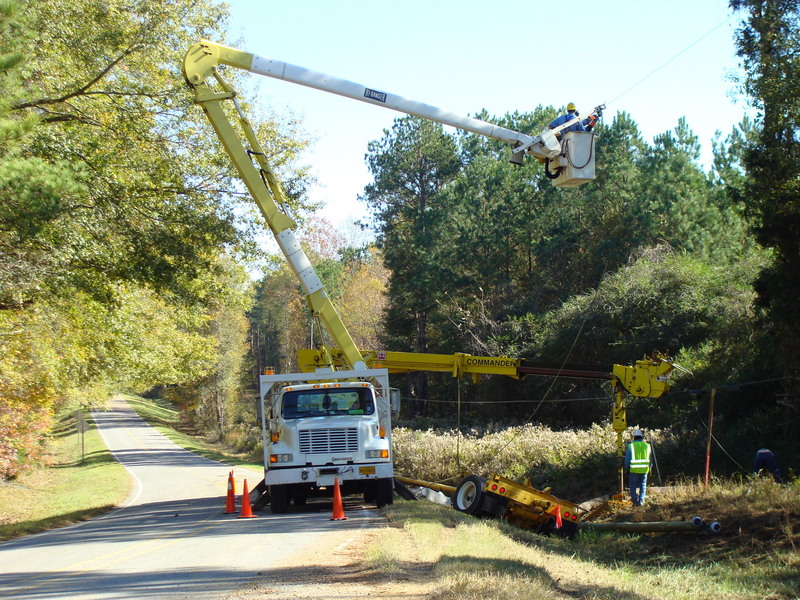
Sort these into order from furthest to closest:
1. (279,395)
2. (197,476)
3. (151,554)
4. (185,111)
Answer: (197,476)
(185,111)
(279,395)
(151,554)

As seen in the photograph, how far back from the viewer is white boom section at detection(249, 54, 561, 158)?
582 inches

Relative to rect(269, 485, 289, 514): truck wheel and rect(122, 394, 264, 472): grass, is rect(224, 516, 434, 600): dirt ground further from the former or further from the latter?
rect(122, 394, 264, 472): grass

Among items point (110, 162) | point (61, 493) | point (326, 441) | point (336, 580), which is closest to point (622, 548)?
point (326, 441)

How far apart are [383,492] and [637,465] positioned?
5.88 meters

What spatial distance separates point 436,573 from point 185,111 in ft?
48.9

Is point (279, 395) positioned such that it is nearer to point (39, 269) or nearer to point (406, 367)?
point (406, 367)

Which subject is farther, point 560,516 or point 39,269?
point 39,269

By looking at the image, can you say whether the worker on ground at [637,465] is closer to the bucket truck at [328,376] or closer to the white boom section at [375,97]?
the bucket truck at [328,376]

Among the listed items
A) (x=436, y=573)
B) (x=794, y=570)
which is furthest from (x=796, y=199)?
(x=436, y=573)

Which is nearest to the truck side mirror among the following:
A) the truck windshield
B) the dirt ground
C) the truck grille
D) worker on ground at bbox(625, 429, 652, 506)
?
the truck windshield

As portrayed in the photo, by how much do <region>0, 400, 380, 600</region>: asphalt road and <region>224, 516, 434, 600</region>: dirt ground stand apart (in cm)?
29

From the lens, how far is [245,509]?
15.2 m

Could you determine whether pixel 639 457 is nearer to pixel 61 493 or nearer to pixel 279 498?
pixel 279 498

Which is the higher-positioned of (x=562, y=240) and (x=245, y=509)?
(x=562, y=240)
